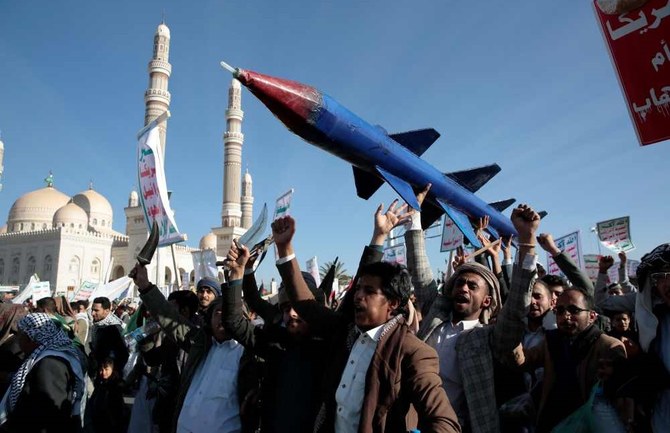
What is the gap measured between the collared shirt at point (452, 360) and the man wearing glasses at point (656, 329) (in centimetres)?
81

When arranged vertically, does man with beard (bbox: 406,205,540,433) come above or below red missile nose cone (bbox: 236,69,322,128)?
below

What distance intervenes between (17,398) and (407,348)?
8.89 feet

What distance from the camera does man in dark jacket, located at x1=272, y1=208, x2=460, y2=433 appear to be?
1920mm

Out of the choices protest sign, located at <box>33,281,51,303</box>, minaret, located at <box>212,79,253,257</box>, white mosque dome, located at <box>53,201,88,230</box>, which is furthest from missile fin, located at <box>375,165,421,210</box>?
white mosque dome, located at <box>53,201,88,230</box>

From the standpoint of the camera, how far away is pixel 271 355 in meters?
2.83

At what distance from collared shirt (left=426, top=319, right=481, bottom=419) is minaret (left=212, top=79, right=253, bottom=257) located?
4145 cm

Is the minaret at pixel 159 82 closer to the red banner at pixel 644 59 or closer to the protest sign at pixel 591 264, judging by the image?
the protest sign at pixel 591 264

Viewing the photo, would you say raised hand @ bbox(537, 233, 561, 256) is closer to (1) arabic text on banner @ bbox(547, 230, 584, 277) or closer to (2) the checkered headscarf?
(2) the checkered headscarf

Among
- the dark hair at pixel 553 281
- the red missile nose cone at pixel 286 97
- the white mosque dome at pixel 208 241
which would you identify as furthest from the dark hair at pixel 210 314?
the white mosque dome at pixel 208 241

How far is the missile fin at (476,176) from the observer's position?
8102mm

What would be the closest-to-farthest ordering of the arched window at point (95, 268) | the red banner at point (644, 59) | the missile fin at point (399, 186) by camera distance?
the red banner at point (644, 59)
the missile fin at point (399, 186)
the arched window at point (95, 268)

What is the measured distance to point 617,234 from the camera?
417 inches

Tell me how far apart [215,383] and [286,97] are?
3.53m

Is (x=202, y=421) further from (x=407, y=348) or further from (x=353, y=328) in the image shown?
(x=407, y=348)
